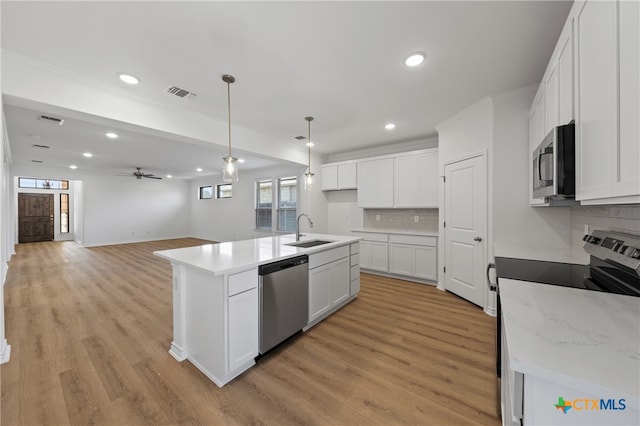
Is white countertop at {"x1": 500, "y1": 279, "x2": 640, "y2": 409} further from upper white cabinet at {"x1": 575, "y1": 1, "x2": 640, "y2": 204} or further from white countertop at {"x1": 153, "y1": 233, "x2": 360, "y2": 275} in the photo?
white countertop at {"x1": 153, "y1": 233, "x2": 360, "y2": 275}

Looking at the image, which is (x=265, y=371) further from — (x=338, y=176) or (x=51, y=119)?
(x=51, y=119)

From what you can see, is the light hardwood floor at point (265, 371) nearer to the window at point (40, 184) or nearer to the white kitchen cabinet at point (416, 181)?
the white kitchen cabinet at point (416, 181)

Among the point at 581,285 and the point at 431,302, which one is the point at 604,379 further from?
the point at 431,302

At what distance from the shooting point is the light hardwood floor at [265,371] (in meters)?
1.60

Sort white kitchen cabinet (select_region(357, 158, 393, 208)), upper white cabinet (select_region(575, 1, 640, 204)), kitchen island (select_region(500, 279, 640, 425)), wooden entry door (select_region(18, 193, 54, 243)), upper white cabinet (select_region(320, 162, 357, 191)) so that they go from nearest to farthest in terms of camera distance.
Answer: kitchen island (select_region(500, 279, 640, 425)) < upper white cabinet (select_region(575, 1, 640, 204)) < white kitchen cabinet (select_region(357, 158, 393, 208)) < upper white cabinet (select_region(320, 162, 357, 191)) < wooden entry door (select_region(18, 193, 54, 243))

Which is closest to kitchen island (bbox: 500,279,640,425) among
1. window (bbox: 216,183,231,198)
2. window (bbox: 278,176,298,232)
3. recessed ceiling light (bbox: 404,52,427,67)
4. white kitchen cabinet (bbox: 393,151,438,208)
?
recessed ceiling light (bbox: 404,52,427,67)

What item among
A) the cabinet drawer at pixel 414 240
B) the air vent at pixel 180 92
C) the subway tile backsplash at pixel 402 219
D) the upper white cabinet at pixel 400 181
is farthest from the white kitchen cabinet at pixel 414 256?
the air vent at pixel 180 92

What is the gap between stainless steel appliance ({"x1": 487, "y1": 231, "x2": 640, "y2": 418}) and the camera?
1251 millimetres

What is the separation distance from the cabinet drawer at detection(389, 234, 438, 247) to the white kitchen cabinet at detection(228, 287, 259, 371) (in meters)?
3.19

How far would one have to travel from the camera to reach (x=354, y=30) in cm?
183

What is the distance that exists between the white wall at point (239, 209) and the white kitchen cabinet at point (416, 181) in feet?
5.89

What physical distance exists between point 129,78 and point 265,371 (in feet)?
10.1

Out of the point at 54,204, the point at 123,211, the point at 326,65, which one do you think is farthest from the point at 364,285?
the point at 54,204

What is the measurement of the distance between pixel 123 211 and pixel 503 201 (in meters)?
11.3
